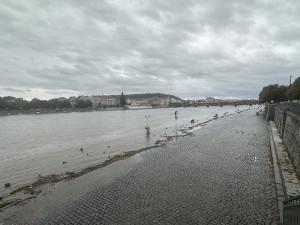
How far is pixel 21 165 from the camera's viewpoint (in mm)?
17094

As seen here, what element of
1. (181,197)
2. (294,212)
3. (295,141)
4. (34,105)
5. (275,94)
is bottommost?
(181,197)

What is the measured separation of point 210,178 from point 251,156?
6.35 m

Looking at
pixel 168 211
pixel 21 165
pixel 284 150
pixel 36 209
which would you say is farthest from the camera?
pixel 21 165

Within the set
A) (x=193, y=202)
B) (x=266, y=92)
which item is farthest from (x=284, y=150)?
(x=266, y=92)

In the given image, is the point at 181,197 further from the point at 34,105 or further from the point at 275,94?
the point at 34,105

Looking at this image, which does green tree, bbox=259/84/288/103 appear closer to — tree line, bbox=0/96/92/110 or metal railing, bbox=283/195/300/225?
metal railing, bbox=283/195/300/225

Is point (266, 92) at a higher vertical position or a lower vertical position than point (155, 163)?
higher

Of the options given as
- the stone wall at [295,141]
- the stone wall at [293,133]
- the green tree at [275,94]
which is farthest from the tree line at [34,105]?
the stone wall at [295,141]

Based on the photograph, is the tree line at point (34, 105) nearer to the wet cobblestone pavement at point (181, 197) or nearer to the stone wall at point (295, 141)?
the wet cobblestone pavement at point (181, 197)

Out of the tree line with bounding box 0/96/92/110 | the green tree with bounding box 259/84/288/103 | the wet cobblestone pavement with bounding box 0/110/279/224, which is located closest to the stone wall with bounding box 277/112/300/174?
the wet cobblestone pavement with bounding box 0/110/279/224

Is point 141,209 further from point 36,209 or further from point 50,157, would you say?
point 50,157

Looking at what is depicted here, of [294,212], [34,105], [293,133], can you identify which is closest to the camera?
[294,212]

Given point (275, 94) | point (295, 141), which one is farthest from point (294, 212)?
point (275, 94)

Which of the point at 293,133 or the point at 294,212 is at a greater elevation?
the point at 293,133
